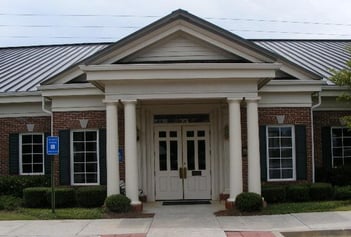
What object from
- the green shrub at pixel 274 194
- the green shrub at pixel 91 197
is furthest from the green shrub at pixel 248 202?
the green shrub at pixel 91 197

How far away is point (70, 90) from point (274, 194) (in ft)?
23.4

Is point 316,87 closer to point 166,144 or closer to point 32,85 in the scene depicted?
point 166,144

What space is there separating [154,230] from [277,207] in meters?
4.54

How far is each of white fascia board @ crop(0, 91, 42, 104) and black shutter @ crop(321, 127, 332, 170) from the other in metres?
9.89

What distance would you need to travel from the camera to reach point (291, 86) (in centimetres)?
1733

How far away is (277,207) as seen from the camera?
15430 millimetres

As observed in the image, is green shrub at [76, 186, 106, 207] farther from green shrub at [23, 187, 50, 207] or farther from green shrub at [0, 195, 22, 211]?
green shrub at [0, 195, 22, 211]

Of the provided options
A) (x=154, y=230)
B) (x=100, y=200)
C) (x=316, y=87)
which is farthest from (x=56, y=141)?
(x=316, y=87)

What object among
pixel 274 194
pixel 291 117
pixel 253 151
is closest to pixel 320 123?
pixel 291 117

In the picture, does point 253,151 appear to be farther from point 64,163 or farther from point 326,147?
point 64,163

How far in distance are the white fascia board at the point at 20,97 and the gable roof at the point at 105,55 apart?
0.40 metres

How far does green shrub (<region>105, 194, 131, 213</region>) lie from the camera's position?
14758mm

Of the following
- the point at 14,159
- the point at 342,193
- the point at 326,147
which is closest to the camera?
the point at 342,193

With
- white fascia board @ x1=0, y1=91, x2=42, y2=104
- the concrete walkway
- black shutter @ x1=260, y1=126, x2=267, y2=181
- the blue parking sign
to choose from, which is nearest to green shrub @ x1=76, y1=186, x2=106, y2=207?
the blue parking sign
